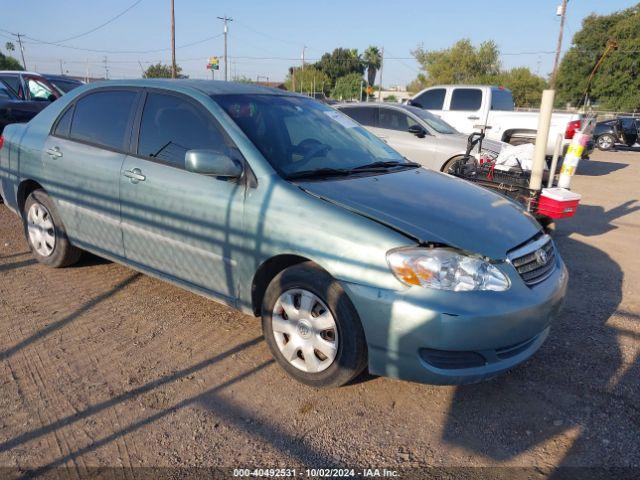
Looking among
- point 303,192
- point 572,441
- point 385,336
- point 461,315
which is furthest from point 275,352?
point 572,441

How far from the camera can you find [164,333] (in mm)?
3553

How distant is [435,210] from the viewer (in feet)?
9.67

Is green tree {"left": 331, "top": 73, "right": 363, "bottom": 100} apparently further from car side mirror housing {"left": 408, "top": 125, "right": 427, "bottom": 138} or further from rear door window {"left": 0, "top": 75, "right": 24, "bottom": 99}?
car side mirror housing {"left": 408, "top": 125, "right": 427, "bottom": 138}

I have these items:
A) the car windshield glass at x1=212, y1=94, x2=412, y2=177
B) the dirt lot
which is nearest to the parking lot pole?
the dirt lot

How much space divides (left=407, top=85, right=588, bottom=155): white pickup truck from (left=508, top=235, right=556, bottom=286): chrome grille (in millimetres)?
9245

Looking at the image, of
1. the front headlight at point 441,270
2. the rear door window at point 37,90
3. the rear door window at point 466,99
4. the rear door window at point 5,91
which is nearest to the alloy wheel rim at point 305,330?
the front headlight at point 441,270

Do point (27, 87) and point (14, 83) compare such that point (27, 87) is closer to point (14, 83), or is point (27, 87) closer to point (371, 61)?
point (14, 83)

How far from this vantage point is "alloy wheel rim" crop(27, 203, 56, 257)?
4500 millimetres

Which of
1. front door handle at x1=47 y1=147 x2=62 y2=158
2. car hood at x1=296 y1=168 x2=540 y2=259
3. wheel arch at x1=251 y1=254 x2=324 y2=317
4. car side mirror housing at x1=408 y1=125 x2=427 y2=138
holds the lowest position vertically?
wheel arch at x1=251 y1=254 x2=324 y2=317

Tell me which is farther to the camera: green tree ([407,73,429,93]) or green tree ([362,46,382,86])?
green tree ([362,46,382,86])

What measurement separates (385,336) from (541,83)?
6979 cm

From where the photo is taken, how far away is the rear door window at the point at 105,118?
3842mm

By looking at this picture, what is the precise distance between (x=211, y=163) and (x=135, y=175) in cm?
94

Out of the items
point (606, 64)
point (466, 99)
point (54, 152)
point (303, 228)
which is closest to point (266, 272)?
point (303, 228)
